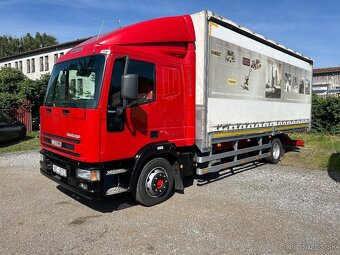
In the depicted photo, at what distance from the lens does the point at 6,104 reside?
1475 cm

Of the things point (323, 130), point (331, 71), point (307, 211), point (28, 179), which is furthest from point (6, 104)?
point (331, 71)

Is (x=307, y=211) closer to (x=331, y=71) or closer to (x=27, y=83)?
(x=27, y=83)

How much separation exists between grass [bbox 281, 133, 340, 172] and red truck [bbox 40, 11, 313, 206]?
3.16 m

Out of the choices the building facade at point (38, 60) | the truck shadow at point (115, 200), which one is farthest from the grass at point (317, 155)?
the building facade at point (38, 60)

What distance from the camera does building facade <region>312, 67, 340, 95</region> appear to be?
28.1m

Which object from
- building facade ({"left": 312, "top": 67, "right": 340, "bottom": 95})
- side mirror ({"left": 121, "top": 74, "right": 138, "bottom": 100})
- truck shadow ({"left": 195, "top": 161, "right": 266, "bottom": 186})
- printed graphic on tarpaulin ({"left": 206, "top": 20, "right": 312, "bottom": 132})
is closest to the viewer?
side mirror ({"left": 121, "top": 74, "right": 138, "bottom": 100})

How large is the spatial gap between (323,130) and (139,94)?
1446 centimetres

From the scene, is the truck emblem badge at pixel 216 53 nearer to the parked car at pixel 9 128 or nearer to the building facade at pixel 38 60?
the parked car at pixel 9 128

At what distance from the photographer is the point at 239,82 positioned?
6.86 m

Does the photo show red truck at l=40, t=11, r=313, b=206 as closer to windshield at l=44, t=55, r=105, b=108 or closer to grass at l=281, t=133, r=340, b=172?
windshield at l=44, t=55, r=105, b=108

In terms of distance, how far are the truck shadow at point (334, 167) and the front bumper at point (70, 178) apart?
6.00 meters

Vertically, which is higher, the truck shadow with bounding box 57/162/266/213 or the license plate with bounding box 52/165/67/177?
the license plate with bounding box 52/165/67/177

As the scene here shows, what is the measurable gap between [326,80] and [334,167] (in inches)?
903

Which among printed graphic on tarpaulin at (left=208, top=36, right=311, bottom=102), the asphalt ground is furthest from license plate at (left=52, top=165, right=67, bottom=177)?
printed graphic on tarpaulin at (left=208, top=36, right=311, bottom=102)
